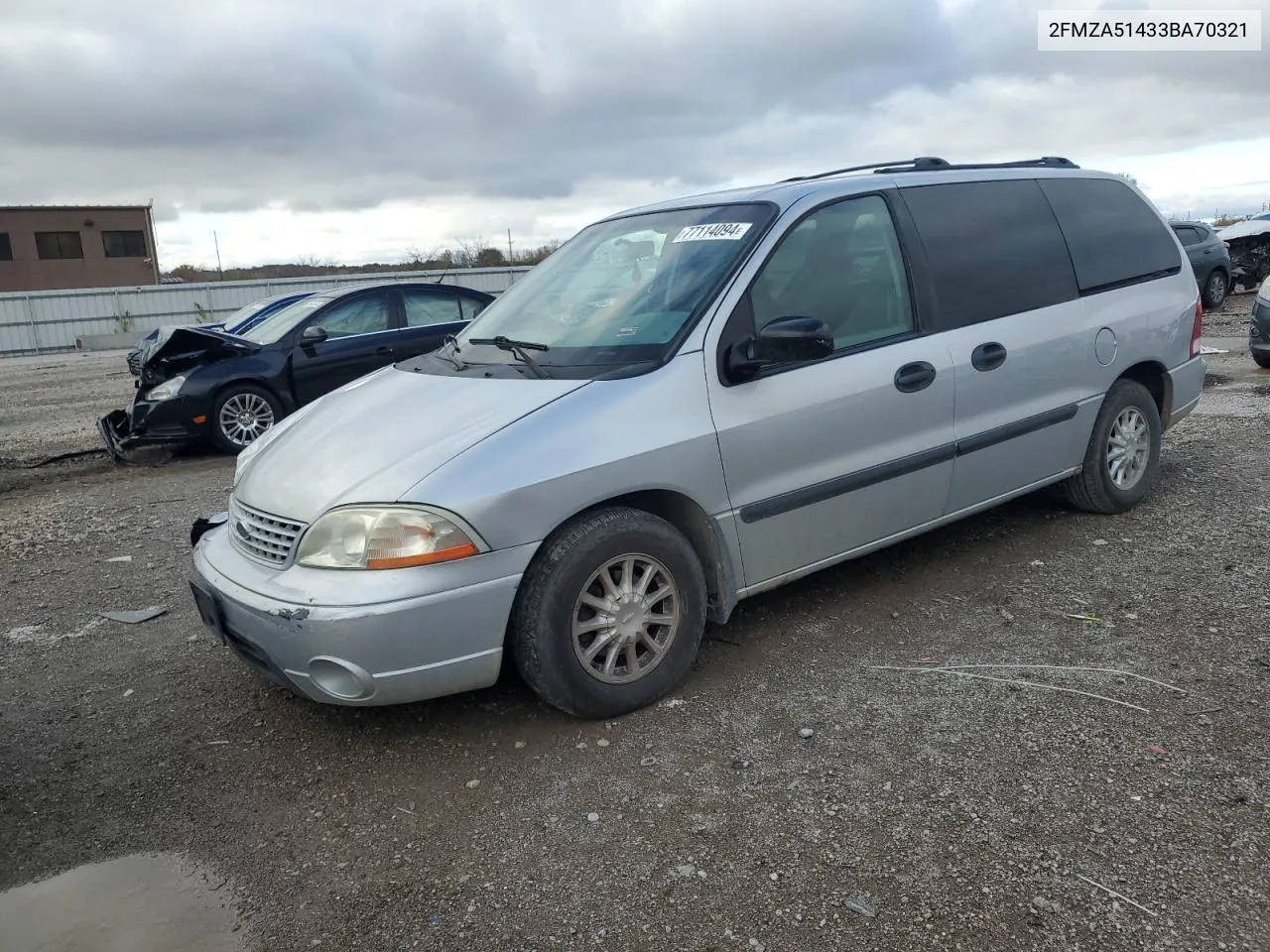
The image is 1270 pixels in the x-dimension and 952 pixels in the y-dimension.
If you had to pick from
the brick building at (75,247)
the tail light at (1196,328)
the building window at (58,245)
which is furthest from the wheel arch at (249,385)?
the building window at (58,245)

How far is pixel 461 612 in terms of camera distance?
3121mm

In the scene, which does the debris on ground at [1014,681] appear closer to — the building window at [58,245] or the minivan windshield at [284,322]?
A: the minivan windshield at [284,322]

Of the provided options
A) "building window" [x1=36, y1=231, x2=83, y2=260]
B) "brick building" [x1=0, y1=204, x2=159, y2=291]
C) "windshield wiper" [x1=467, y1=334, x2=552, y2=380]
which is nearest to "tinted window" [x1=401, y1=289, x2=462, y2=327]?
"windshield wiper" [x1=467, y1=334, x2=552, y2=380]

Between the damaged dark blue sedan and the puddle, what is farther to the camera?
the damaged dark blue sedan

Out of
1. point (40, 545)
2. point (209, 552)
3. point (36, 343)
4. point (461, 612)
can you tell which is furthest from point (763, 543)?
point (36, 343)

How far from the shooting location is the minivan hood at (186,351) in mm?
9016

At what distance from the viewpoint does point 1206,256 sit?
54.0ft

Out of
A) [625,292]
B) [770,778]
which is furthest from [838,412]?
[770,778]

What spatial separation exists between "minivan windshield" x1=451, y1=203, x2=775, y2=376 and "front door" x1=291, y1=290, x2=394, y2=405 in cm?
524

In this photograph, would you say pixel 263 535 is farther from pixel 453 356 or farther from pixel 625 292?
pixel 625 292

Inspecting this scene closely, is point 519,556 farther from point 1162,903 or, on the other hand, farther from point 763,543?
point 1162,903

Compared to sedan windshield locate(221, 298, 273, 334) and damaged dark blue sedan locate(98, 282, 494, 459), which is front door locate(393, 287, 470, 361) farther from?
sedan windshield locate(221, 298, 273, 334)

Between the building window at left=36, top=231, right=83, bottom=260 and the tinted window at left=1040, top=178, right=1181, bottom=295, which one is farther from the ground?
the building window at left=36, top=231, right=83, bottom=260

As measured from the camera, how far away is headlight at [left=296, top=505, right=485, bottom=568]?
3.07m
